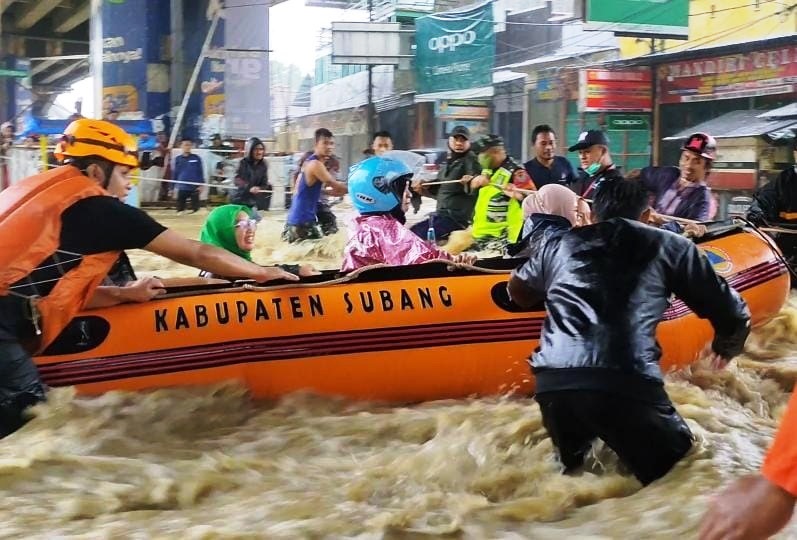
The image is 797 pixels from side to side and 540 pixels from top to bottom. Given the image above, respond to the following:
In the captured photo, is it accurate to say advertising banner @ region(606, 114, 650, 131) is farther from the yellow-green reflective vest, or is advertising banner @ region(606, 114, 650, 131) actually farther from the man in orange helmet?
the man in orange helmet

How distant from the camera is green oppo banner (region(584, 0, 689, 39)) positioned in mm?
12852

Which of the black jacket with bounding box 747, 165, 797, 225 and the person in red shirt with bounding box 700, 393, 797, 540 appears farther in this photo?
the black jacket with bounding box 747, 165, 797, 225

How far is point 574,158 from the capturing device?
1445 centimetres

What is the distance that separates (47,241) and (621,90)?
12.5 metres

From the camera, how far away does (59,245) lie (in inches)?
114

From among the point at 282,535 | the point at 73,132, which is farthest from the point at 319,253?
the point at 282,535

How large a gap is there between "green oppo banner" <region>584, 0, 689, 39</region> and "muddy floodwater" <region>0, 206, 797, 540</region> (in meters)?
9.90

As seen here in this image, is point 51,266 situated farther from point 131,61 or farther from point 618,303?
point 131,61

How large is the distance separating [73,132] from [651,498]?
2178 millimetres

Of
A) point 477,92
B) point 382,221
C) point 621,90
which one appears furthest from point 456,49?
point 382,221

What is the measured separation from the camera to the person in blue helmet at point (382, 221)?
4.04 meters

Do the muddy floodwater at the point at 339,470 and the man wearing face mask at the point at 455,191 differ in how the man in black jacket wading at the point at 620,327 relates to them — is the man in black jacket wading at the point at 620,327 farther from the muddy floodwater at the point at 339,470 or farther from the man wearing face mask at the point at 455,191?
the man wearing face mask at the point at 455,191

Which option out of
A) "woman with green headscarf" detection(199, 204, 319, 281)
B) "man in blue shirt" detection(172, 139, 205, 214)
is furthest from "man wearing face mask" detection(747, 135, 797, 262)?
"man in blue shirt" detection(172, 139, 205, 214)

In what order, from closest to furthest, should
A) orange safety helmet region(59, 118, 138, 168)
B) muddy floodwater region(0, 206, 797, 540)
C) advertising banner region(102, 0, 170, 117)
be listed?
muddy floodwater region(0, 206, 797, 540) → orange safety helmet region(59, 118, 138, 168) → advertising banner region(102, 0, 170, 117)
